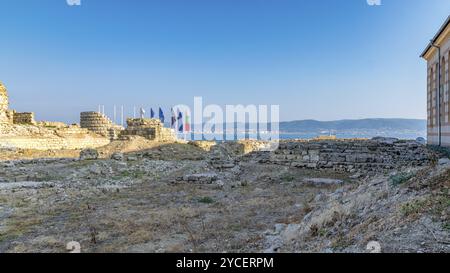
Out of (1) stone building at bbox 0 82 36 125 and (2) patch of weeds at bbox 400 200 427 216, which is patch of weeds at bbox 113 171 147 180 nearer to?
(2) patch of weeds at bbox 400 200 427 216

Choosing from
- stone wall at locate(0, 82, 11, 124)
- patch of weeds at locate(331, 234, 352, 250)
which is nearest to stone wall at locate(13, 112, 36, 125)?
stone wall at locate(0, 82, 11, 124)

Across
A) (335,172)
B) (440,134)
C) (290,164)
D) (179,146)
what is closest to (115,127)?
(179,146)

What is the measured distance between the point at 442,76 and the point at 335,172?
9569mm

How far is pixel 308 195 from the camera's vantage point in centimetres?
1065

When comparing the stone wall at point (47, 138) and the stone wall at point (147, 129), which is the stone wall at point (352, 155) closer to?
the stone wall at point (147, 129)

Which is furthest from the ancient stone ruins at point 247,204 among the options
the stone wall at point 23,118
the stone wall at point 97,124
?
the stone wall at point 97,124

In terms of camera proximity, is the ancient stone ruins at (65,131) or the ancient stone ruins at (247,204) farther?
the ancient stone ruins at (65,131)

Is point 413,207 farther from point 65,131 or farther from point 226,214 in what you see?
point 65,131

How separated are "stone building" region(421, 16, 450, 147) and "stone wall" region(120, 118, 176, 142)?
2394 cm

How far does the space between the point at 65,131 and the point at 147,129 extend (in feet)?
29.0

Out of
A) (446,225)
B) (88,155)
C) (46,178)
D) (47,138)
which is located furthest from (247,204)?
(47,138)

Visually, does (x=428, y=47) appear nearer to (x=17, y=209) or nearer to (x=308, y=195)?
(x=308, y=195)

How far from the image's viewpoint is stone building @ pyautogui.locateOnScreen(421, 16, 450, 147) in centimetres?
1769

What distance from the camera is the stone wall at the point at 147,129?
1348 inches
